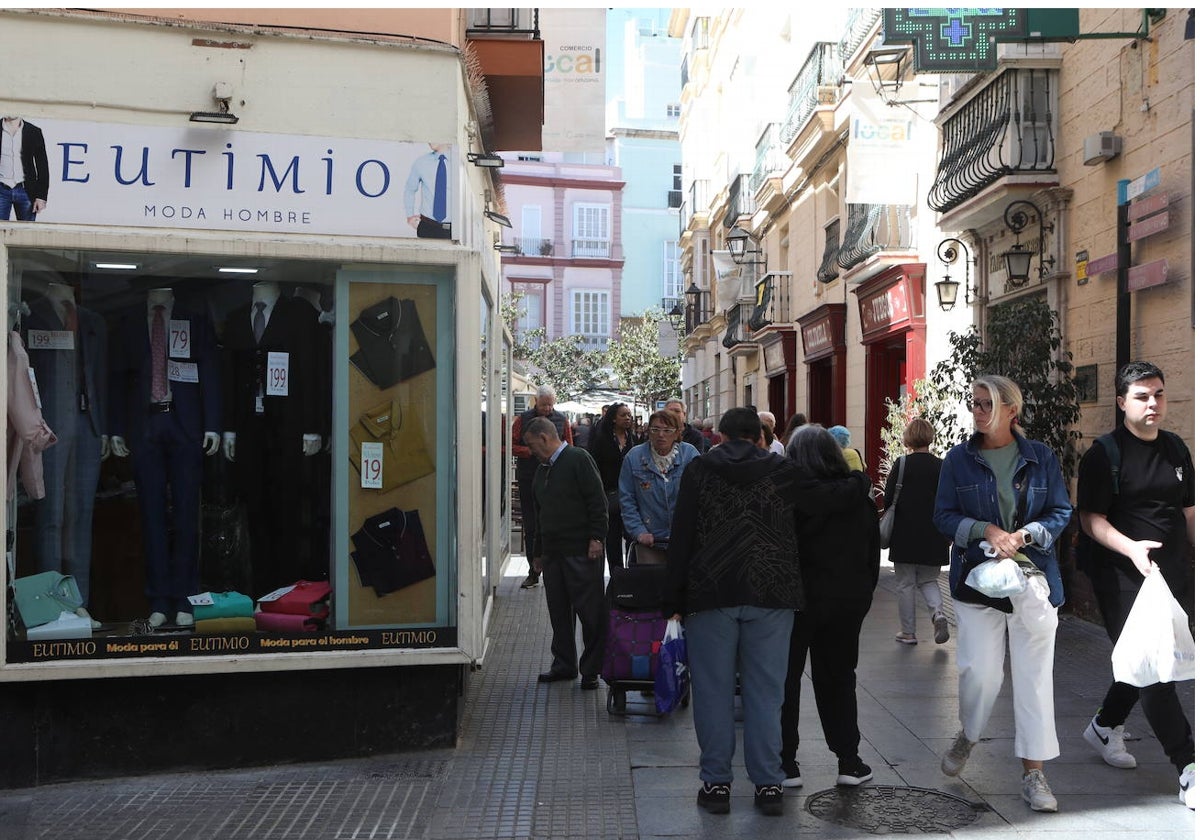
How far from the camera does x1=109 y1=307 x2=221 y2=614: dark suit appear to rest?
21.8 ft

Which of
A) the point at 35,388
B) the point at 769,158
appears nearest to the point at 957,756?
the point at 35,388

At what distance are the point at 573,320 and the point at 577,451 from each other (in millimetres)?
44624

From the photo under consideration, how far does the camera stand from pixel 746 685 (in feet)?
17.7

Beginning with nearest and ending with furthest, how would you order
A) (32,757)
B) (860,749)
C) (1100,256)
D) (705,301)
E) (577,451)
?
(32,757) → (860,749) → (577,451) → (1100,256) → (705,301)

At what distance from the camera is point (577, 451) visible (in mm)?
7789

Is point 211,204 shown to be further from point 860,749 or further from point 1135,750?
point 1135,750

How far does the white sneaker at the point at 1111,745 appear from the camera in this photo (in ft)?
19.3

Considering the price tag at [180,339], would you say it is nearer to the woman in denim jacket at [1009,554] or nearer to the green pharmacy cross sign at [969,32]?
the woman in denim jacket at [1009,554]

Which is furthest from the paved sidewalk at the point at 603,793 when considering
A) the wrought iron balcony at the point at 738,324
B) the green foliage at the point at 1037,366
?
the wrought iron balcony at the point at 738,324

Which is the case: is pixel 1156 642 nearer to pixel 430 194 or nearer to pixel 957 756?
pixel 957 756

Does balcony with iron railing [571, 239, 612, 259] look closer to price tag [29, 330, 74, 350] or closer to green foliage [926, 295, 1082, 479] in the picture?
green foliage [926, 295, 1082, 479]

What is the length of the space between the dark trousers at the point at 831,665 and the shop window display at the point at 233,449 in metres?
1.80

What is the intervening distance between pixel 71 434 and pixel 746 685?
12.2 feet

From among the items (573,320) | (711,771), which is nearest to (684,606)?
(711,771)
